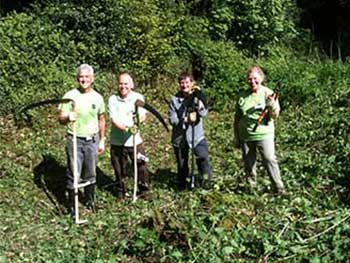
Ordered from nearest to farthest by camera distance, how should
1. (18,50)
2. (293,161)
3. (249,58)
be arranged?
(293,161), (18,50), (249,58)

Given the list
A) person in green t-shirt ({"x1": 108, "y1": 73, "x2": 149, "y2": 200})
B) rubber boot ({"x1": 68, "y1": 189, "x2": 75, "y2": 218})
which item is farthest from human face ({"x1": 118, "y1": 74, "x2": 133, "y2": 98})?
rubber boot ({"x1": 68, "y1": 189, "x2": 75, "y2": 218})

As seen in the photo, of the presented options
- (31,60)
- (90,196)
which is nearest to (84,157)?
(90,196)

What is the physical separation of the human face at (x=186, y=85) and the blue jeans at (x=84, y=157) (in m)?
1.07

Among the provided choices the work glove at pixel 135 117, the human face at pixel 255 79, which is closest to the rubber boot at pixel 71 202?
the work glove at pixel 135 117

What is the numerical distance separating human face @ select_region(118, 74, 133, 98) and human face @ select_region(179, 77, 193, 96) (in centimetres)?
57

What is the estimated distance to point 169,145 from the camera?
11086 mm

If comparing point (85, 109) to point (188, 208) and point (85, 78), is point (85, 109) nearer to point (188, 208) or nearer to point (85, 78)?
point (85, 78)

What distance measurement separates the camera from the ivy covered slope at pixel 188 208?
6.56 metres

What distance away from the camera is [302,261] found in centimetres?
634

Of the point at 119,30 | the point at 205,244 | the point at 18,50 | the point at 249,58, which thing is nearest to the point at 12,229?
the point at 205,244

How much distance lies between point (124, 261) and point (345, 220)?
2016 millimetres

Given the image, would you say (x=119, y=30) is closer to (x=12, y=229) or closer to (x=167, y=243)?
(x=12, y=229)

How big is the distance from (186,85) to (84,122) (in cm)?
118

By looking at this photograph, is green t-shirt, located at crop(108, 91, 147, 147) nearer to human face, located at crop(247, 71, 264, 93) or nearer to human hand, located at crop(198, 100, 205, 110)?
human hand, located at crop(198, 100, 205, 110)
